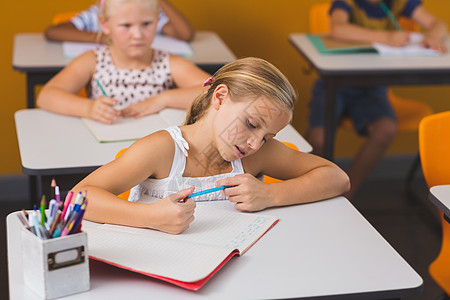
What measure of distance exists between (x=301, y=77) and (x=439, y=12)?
0.86 m

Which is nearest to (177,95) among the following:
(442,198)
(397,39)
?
(442,198)

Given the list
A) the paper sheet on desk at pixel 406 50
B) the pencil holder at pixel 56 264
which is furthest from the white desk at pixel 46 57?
the pencil holder at pixel 56 264

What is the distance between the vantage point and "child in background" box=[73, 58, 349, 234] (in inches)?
54.1

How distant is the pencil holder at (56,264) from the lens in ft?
3.54

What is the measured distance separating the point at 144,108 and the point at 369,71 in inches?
39.8

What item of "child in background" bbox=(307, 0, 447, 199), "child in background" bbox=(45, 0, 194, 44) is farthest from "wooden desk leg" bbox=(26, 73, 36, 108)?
"child in background" bbox=(307, 0, 447, 199)

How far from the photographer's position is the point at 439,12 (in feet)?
12.4

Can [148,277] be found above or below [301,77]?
above

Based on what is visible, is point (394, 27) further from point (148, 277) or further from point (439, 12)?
point (148, 277)

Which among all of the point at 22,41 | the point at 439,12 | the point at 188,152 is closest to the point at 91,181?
the point at 188,152

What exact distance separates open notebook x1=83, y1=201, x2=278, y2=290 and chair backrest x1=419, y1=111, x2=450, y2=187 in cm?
62

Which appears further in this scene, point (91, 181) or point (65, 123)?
point (65, 123)

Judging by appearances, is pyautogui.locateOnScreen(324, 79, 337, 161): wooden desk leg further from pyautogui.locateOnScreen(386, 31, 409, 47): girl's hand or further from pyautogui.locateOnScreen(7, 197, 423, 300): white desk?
pyautogui.locateOnScreen(7, 197, 423, 300): white desk

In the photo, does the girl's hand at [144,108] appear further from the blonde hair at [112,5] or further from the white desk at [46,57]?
the white desk at [46,57]
